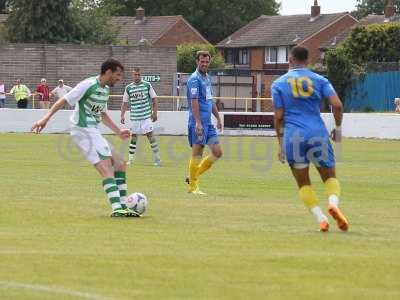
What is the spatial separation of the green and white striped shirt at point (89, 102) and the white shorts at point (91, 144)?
78mm

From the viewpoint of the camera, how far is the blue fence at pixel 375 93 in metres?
54.6

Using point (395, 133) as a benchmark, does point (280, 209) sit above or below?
above

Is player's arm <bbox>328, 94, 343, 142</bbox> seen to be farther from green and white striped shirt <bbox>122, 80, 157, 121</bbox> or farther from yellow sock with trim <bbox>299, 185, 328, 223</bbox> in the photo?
green and white striped shirt <bbox>122, 80, 157, 121</bbox>

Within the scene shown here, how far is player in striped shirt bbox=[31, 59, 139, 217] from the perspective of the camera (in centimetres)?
1407

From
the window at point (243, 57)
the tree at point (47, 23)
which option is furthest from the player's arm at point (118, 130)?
the window at point (243, 57)

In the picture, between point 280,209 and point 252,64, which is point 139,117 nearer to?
point 280,209

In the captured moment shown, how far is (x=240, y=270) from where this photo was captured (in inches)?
383

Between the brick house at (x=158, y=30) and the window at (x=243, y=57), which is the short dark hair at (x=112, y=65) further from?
the window at (x=243, y=57)

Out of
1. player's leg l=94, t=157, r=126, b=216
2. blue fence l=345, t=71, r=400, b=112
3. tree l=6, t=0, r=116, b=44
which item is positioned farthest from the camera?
tree l=6, t=0, r=116, b=44

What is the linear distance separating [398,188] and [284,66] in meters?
87.5

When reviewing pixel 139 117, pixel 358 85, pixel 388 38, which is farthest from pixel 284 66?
pixel 139 117

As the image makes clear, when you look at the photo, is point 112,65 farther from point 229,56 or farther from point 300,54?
point 229,56

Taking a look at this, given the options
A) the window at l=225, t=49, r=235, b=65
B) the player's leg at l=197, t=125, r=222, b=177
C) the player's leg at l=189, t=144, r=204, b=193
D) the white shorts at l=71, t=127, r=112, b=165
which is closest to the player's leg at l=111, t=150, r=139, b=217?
the white shorts at l=71, t=127, r=112, b=165

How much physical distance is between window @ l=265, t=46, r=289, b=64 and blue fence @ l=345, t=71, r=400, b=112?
172 ft
